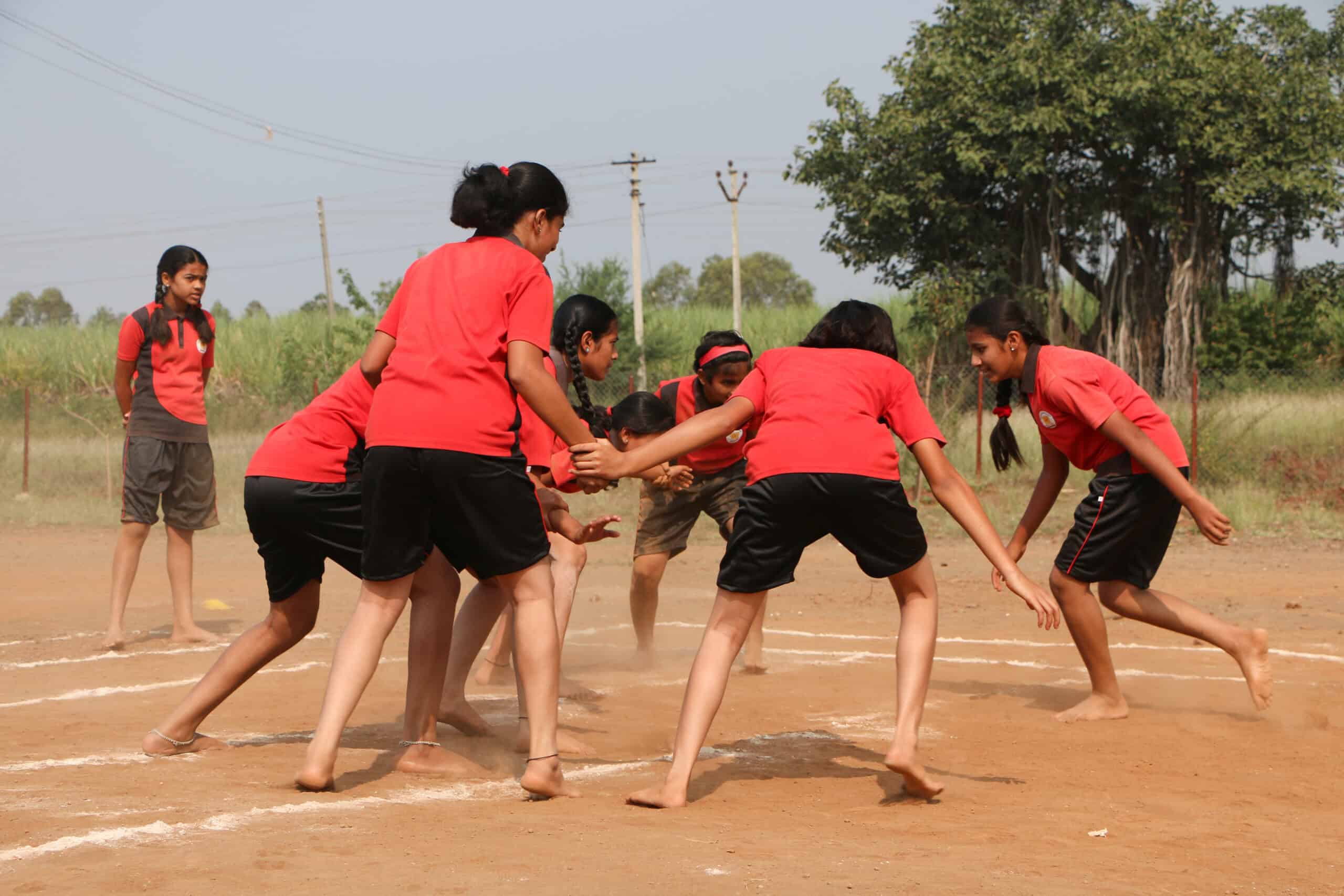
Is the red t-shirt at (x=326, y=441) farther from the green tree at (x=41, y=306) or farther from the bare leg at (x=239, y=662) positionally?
the green tree at (x=41, y=306)

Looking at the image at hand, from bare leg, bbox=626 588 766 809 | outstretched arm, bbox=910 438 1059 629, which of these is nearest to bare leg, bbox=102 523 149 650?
bare leg, bbox=626 588 766 809

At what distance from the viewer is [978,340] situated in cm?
555

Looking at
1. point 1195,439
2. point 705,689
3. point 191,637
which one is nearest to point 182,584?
point 191,637

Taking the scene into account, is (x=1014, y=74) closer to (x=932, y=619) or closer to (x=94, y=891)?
(x=932, y=619)

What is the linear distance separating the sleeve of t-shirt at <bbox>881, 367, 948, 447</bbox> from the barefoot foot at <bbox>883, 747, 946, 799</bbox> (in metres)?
1.02

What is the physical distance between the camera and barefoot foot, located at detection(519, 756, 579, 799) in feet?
13.2

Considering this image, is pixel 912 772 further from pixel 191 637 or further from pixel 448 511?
pixel 191 637

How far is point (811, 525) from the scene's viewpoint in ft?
13.9

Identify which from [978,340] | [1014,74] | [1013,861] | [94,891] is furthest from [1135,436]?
[1014,74]

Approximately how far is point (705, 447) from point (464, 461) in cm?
291

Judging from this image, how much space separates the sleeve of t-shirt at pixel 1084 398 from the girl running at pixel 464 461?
2.22m

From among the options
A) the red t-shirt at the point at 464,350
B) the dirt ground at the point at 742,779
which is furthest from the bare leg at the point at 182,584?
the red t-shirt at the point at 464,350

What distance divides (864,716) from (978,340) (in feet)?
5.74

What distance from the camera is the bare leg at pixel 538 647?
4094 millimetres
